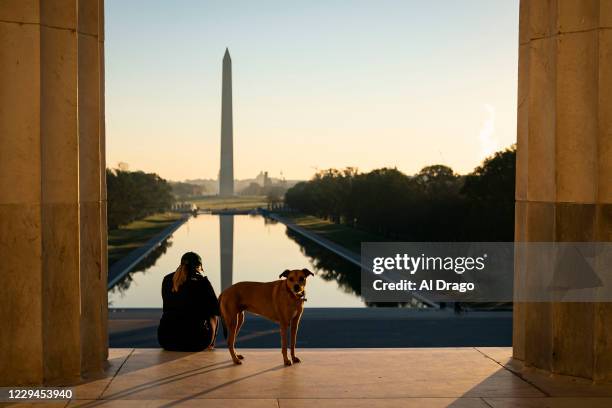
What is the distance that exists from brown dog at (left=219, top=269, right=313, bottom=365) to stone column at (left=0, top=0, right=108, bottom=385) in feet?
5.65

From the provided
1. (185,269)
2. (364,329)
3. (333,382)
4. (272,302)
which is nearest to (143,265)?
(364,329)

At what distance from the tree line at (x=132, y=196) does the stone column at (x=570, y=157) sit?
92450mm

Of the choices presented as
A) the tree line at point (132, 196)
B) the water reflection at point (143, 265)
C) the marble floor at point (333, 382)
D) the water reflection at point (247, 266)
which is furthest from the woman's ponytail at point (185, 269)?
the tree line at point (132, 196)

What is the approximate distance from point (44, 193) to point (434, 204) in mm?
64952

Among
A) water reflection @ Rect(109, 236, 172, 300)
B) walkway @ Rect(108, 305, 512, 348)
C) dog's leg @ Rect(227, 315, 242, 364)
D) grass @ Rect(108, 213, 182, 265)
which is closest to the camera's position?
dog's leg @ Rect(227, 315, 242, 364)

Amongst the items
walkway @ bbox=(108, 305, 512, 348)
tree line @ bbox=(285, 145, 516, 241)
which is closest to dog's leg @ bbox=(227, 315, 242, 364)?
walkway @ bbox=(108, 305, 512, 348)

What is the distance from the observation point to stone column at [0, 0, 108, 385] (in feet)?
27.2

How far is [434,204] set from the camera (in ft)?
236

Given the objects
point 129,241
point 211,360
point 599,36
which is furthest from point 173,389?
point 129,241

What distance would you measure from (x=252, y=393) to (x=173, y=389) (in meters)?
0.88

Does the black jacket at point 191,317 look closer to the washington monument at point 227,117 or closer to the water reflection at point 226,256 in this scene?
the water reflection at point 226,256

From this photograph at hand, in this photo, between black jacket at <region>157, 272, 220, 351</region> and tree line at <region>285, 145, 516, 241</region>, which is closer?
black jacket at <region>157, 272, 220, 351</region>

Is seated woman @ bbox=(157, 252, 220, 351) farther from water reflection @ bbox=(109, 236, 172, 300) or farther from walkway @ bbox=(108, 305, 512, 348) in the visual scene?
water reflection @ bbox=(109, 236, 172, 300)

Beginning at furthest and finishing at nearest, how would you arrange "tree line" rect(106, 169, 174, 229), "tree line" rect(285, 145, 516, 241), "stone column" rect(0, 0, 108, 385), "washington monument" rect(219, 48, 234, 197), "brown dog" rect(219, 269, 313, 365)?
"washington monument" rect(219, 48, 234, 197)
"tree line" rect(106, 169, 174, 229)
"tree line" rect(285, 145, 516, 241)
"brown dog" rect(219, 269, 313, 365)
"stone column" rect(0, 0, 108, 385)
